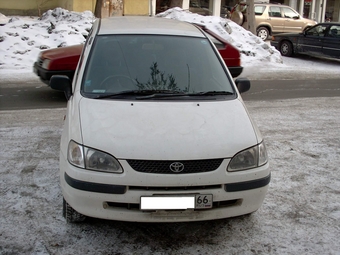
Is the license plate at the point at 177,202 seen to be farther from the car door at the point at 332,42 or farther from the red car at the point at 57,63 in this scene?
the car door at the point at 332,42

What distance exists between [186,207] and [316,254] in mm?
1116

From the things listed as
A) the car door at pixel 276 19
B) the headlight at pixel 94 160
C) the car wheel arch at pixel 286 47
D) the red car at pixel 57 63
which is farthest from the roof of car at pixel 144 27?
the car door at pixel 276 19

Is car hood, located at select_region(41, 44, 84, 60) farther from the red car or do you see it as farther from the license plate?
the license plate

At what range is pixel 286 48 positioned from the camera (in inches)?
645

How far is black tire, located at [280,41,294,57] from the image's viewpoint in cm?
1623

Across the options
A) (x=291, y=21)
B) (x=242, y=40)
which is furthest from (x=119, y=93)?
(x=291, y=21)

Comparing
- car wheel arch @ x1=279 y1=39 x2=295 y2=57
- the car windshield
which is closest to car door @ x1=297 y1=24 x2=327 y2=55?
car wheel arch @ x1=279 y1=39 x2=295 y2=57

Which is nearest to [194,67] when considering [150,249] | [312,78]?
[150,249]

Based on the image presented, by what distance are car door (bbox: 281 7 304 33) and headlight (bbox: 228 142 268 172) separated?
19206 mm

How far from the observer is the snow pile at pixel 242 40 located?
46.8 feet

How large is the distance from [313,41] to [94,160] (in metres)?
13.7

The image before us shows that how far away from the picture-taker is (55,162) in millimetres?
5105

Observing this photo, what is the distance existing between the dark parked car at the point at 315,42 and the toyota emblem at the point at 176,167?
1292cm

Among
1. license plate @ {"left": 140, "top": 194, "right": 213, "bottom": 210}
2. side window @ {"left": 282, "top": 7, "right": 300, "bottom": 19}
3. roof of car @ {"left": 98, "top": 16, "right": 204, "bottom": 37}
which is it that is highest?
side window @ {"left": 282, "top": 7, "right": 300, "bottom": 19}
